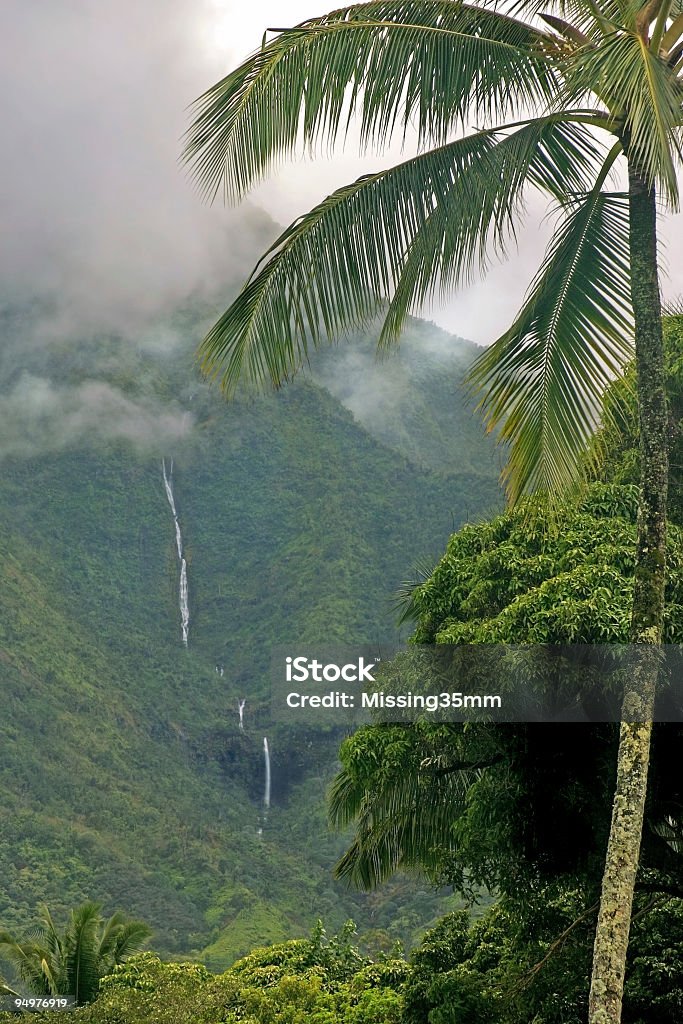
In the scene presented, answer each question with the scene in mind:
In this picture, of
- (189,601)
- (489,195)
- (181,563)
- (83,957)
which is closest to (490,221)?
(489,195)

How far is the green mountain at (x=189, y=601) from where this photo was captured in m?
37.5

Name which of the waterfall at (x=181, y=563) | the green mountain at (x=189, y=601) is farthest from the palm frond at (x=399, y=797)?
the waterfall at (x=181, y=563)

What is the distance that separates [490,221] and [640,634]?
6.14ft

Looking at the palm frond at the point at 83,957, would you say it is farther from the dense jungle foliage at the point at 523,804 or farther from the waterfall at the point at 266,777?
the waterfall at the point at 266,777

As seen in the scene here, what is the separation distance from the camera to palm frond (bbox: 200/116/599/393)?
4816 millimetres

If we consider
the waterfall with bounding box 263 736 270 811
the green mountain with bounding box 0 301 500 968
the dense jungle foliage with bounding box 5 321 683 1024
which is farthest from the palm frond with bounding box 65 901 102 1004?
the waterfall with bounding box 263 736 270 811

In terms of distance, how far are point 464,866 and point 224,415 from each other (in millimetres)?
63396

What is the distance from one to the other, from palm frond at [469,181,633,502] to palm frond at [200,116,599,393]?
0.28 meters

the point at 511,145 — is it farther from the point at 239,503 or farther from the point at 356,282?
the point at 239,503

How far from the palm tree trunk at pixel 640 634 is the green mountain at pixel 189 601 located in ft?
60.2

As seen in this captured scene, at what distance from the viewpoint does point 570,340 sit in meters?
5.14

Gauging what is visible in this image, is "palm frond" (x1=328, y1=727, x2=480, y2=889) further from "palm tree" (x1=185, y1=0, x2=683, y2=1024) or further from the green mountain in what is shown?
the green mountain

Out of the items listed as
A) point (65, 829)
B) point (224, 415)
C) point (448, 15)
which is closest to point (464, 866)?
point (448, 15)

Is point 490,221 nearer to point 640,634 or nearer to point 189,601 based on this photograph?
point 640,634
